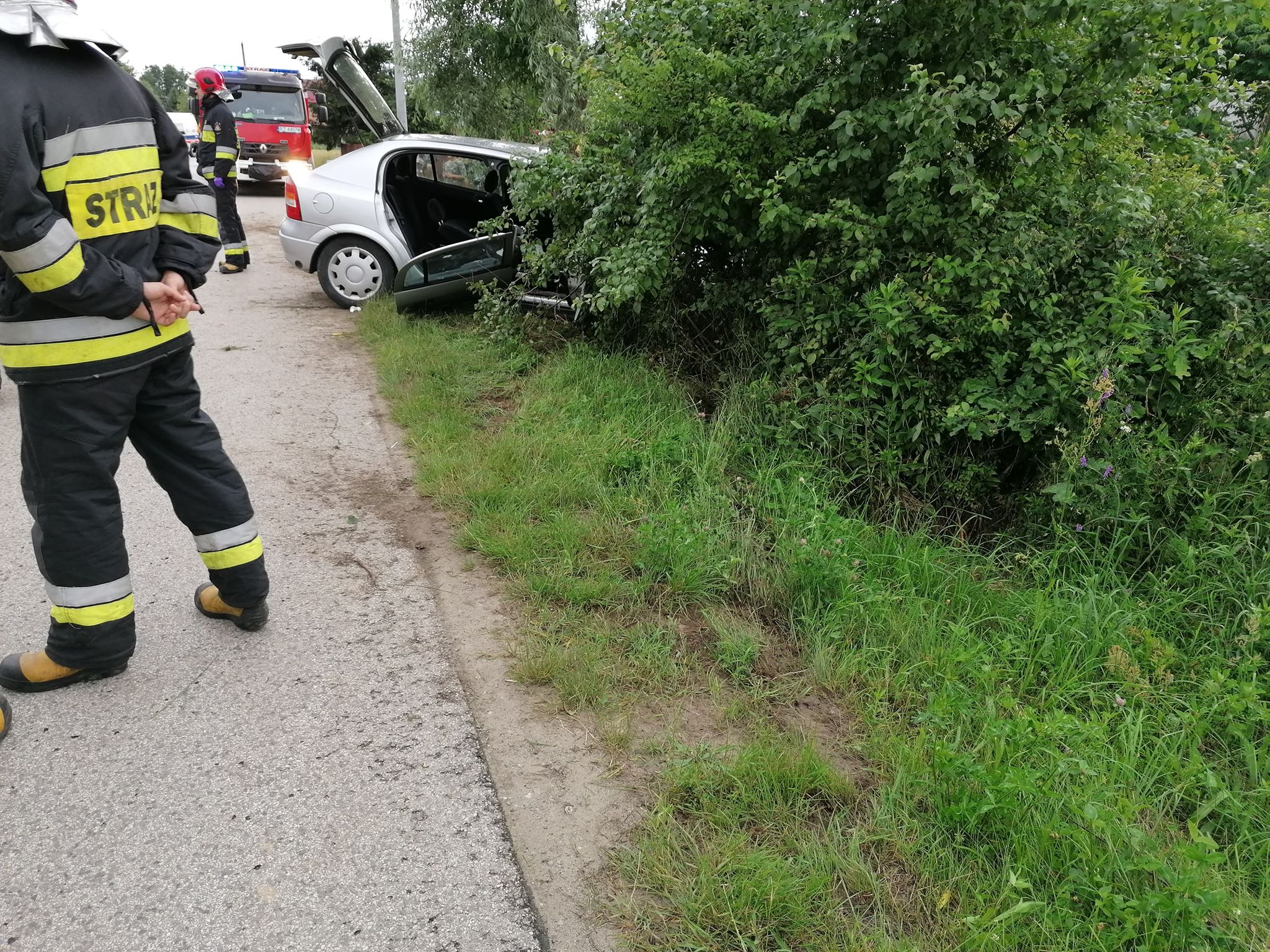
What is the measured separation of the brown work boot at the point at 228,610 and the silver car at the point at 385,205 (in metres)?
4.41

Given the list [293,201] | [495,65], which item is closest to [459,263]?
[293,201]

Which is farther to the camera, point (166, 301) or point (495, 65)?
point (495, 65)

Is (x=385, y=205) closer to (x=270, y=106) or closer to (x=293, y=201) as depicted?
(x=293, y=201)

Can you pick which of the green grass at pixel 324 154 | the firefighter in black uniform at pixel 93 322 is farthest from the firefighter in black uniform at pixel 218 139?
the green grass at pixel 324 154

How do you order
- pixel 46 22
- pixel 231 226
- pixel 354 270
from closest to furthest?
pixel 46 22
pixel 354 270
pixel 231 226

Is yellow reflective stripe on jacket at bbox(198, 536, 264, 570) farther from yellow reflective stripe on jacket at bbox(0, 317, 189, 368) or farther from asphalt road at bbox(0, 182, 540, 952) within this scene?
yellow reflective stripe on jacket at bbox(0, 317, 189, 368)

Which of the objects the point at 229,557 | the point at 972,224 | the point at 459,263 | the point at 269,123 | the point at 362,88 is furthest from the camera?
the point at 269,123

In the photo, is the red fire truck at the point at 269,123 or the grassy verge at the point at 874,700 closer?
the grassy verge at the point at 874,700

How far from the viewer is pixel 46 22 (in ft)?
7.57

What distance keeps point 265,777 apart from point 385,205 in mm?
6390

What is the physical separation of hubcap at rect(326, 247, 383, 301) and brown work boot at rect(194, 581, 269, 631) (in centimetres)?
541

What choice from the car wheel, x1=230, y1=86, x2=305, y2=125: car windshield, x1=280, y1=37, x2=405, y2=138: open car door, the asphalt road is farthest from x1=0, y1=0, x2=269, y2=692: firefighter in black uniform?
x1=230, y1=86, x2=305, y2=125: car windshield

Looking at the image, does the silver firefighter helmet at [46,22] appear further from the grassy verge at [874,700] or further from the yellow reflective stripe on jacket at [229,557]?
the grassy verge at [874,700]

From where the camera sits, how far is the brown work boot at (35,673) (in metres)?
2.77
